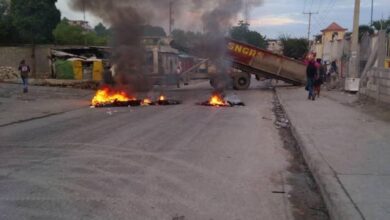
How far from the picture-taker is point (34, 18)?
4172 cm

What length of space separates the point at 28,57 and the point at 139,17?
23.8 m

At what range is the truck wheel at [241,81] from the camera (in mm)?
27439

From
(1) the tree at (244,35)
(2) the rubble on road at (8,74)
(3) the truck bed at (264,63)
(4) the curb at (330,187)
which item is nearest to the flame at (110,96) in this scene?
(1) the tree at (244,35)

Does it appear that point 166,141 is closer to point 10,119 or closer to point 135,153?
point 135,153

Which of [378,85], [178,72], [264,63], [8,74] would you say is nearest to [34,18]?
[8,74]

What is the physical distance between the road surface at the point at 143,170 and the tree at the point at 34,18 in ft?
101

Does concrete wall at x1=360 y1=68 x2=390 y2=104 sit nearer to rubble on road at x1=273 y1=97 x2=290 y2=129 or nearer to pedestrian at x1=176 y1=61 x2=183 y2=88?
rubble on road at x1=273 y1=97 x2=290 y2=129

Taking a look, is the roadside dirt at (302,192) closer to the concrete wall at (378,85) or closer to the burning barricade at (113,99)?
the concrete wall at (378,85)

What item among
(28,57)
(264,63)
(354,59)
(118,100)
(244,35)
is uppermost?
(244,35)

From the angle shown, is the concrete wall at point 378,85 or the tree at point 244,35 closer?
the concrete wall at point 378,85

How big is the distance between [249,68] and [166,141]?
1789 cm

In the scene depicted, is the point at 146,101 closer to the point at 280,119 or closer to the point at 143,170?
the point at 280,119

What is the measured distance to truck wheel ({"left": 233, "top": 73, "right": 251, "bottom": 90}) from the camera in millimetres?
27439

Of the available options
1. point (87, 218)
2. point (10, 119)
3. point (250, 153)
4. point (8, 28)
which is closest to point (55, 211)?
point (87, 218)
